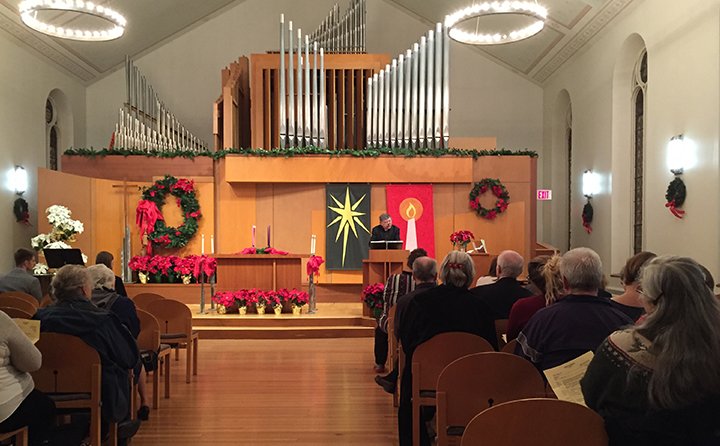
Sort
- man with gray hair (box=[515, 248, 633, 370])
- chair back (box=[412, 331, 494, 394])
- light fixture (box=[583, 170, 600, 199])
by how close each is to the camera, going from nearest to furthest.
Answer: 1. man with gray hair (box=[515, 248, 633, 370])
2. chair back (box=[412, 331, 494, 394])
3. light fixture (box=[583, 170, 600, 199])

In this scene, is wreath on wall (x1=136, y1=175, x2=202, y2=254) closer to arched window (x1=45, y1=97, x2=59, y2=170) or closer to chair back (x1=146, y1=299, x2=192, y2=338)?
arched window (x1=45, y1=97, x2=59, y2=170)

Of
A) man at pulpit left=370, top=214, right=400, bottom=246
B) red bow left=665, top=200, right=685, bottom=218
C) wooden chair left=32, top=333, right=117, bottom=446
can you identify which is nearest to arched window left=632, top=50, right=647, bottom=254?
red bow left=665, top=200, right=685, bottom=218

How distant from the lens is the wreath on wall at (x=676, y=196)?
861 centimetres

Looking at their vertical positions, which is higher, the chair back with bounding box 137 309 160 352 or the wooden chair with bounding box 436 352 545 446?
the wooden chair with bounding box 436 352 545 446

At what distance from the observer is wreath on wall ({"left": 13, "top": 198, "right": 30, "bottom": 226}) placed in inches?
452

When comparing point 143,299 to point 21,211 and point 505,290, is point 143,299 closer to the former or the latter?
point 505,290

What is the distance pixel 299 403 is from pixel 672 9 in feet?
23.5

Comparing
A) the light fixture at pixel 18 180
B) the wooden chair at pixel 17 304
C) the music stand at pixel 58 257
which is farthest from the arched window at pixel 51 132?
the wooden chair at pixel 17 304

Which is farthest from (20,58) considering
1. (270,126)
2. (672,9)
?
(672,9)

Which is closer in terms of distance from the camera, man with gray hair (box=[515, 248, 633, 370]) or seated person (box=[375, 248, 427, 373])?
man with gray hair (box=[515, 248, 633, 370])

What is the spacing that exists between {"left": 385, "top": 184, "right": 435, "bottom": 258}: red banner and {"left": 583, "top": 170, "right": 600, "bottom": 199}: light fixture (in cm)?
299

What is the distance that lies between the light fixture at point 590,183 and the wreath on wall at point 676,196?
3328 millimetres

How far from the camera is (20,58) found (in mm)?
11945

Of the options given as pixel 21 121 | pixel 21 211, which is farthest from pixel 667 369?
pixel 21 121
